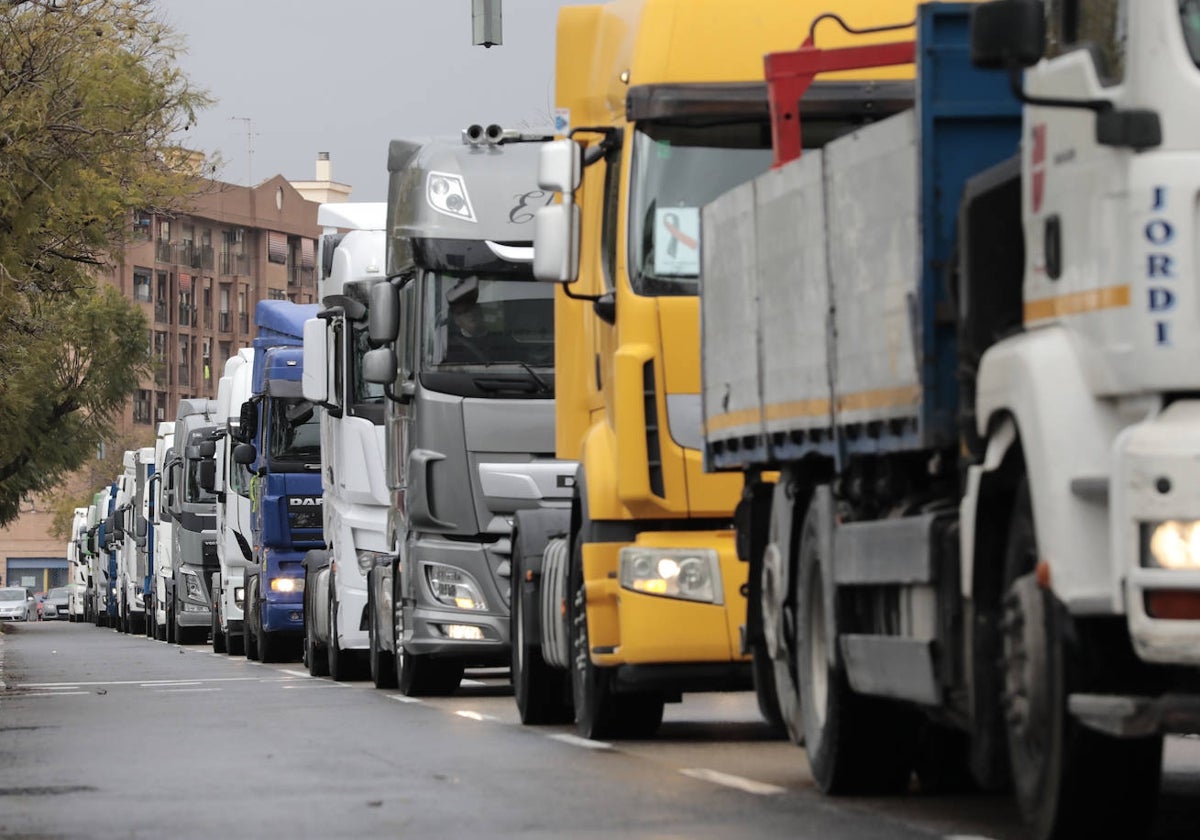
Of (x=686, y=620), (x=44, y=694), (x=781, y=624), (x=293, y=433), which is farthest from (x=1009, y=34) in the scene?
(x=293, y=433)

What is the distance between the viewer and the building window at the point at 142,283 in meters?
138

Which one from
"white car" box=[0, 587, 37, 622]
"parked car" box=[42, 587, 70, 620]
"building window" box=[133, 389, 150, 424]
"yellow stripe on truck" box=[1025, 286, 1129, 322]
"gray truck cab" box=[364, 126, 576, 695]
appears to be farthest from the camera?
"building window" box=[133, 389, 150, 424]

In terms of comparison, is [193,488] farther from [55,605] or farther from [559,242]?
[55,605]

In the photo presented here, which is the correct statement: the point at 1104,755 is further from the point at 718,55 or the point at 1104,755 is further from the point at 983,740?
the point at 718,55

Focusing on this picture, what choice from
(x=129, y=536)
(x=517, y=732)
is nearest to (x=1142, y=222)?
(x=517, y=732)

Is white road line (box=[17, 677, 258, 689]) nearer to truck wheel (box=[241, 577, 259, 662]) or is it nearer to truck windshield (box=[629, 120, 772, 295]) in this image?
truck wheel (box=[241, 577, 259, 662])

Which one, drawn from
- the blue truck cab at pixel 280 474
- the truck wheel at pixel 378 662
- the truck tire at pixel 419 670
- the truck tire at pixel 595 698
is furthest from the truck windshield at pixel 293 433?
the truck tire at pixel 595 698

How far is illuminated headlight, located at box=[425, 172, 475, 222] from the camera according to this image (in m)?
21.5

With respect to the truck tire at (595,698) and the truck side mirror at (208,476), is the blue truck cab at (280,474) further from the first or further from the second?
the truck tire at (595,698)

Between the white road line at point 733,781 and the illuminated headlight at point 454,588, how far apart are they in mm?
7381

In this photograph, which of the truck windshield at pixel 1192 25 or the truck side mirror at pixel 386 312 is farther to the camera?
the truck side mirror at pixel 386 312

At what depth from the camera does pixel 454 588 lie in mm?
21219

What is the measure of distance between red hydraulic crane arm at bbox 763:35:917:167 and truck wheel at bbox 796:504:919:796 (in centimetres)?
280

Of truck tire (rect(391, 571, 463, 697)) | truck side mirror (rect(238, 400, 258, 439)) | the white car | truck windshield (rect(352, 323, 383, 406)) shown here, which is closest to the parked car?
the white car
